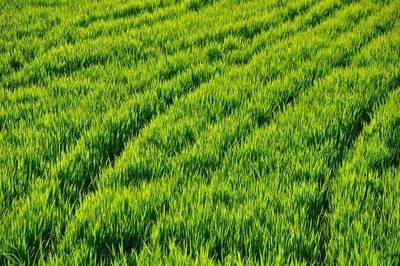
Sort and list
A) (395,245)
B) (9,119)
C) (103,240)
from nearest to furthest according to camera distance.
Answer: (395,245)
(103,240)
(9,119)

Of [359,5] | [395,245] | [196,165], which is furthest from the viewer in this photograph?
[359,5]

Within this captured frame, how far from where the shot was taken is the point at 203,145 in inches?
102

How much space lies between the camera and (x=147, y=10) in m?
6.04

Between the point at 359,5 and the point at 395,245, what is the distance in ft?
15.3

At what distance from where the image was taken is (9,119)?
3.00 metres

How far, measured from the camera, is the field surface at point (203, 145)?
1823 millimetres

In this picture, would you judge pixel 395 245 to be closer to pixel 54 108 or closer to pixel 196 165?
pixel 196 165

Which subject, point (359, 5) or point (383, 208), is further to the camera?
point (359, 5)

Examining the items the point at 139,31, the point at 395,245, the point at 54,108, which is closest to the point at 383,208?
the point at 395,245

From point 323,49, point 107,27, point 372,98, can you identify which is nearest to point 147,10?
point 107,27

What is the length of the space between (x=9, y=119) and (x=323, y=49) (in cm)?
287

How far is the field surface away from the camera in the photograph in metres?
1.82

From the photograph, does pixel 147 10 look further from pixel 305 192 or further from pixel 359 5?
pixel 305 192

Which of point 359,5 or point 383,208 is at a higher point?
point 359,5
